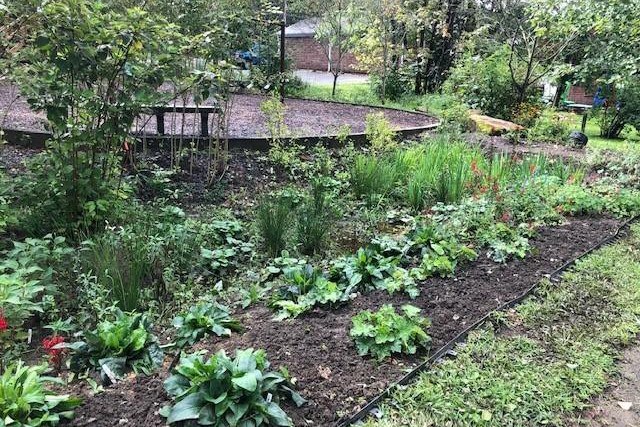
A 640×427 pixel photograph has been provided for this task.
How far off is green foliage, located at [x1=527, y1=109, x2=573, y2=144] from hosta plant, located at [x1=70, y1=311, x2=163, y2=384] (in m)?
7.05

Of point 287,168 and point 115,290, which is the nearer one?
point 115,290

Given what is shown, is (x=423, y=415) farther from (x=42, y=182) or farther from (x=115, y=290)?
(x=42, y=182)

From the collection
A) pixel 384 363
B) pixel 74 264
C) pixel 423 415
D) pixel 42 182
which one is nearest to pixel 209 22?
pixel 42 182

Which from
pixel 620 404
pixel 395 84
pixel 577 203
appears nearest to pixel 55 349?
pixel 620 404

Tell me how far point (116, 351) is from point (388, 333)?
1.15m

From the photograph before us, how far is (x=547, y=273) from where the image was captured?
3.31 m

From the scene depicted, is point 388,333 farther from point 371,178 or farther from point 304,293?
point 371,178

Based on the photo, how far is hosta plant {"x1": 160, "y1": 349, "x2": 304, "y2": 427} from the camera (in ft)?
5.55

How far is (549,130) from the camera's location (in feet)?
27.2

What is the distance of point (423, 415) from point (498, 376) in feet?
1.53

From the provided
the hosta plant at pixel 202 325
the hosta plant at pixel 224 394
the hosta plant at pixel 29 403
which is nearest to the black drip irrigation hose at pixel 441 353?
the hosta plant at pixel 224 394

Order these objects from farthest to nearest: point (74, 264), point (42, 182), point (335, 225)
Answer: point (335, 225) → point (42, 182) → point (74, 264)

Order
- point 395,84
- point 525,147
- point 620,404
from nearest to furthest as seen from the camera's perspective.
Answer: point 620,404, point 525,147, point 395,84

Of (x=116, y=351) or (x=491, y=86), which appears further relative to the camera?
(x=491, y=86)
